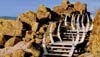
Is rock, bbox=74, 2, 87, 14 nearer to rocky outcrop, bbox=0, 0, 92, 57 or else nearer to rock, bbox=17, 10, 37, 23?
rocky outcrop, bbox=0, 0, 92, 57

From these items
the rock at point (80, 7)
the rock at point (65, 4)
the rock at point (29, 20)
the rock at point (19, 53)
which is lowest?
the rock at point (19, 53)

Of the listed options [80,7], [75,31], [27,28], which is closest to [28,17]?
[27,28]

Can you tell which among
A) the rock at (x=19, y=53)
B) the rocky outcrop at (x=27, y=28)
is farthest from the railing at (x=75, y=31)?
the rock at (x=19, y=53)

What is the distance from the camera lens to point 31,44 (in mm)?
32375

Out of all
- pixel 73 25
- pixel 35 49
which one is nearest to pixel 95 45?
pixel 35 49

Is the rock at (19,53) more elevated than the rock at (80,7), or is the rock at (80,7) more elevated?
the rock at (80,7)

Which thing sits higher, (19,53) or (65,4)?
(65,4)

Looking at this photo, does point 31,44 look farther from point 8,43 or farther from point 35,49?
point 8,43

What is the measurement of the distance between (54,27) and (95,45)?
1272 cm

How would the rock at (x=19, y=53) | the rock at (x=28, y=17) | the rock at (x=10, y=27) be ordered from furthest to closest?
the rock at (x=28, y=17), the rock at (x=10, y=27), the rock at (x=19, y=53)

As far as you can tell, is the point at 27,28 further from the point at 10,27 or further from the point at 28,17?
the point at 10,27

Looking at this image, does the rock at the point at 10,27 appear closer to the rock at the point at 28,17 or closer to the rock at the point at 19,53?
the rock at the point at 28,17

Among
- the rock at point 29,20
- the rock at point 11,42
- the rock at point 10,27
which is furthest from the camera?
the rock at point 29,20

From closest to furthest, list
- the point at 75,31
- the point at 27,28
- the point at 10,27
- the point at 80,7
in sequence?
the point at 10,27 → the point at 27,28 → the point at 75,31 → the point at 80,7
